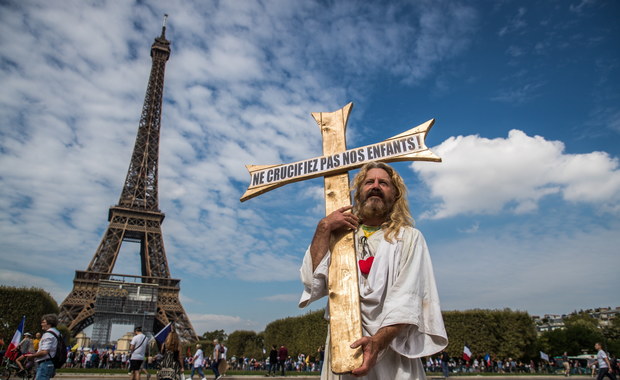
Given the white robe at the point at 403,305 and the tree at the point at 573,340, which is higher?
the white robe at the point at 403,305

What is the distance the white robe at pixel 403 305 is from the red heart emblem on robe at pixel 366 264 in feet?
0.11

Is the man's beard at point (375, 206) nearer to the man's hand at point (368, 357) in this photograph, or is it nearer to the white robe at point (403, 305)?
the white robe at point (403, 305)

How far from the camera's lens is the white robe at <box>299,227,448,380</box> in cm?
168

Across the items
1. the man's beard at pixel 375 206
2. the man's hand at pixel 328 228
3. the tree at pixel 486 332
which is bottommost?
the tree at pixel 486 332

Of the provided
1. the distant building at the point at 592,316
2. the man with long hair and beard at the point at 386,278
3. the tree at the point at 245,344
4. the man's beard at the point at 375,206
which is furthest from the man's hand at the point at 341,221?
the distant building at the point at 592,316

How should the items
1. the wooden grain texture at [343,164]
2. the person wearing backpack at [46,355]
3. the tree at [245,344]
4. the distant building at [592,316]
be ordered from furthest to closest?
the distant building at [592,316]
the tree at [245,344]
the person wearing backpack at [46,355]
the wooden grain texture at [343,164]

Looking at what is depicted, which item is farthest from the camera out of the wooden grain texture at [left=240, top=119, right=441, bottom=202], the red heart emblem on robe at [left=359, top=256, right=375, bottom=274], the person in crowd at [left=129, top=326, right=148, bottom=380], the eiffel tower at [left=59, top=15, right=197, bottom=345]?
the eiffel tower at [left=59, top=15, right=197, bottom=345]

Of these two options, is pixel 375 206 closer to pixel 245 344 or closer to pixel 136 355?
pixel 136 355

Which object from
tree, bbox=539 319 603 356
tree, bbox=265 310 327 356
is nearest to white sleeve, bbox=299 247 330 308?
tree, bbox=265 310 327 356

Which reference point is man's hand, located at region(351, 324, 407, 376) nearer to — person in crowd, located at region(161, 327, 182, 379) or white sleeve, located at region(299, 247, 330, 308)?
white sleeve, located at region(299, 247, 330, 308)

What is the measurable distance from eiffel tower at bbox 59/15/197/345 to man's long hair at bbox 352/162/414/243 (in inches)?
1334

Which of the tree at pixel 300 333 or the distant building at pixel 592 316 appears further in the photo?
the distant building at pixel 592 316

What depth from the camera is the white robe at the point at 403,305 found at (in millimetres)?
1679

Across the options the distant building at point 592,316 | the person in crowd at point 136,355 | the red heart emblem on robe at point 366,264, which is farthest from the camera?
the distant building at point 592,316
